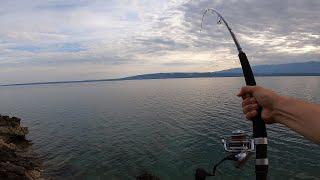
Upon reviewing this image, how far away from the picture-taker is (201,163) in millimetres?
42625

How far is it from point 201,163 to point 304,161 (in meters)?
12.1

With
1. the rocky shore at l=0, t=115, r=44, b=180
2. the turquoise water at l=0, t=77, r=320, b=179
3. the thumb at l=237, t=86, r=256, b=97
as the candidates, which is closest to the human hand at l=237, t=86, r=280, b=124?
the thumb at l=237, t=86, r=256, b=97

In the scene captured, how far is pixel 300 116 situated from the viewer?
3305mm

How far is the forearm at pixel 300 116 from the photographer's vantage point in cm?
318

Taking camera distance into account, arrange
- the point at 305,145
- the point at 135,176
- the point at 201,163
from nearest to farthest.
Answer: the point at 135,176 → the point at 201,163 → the point at 305,145

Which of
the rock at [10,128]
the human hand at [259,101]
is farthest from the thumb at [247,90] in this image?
the rock at [10,128]

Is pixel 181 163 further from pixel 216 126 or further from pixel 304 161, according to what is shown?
pixel 216 126

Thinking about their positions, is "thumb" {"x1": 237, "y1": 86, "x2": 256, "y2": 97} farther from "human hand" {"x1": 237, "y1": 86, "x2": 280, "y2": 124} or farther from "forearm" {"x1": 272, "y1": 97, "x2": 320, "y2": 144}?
"forearm" {"x1": 272, "y1": 97, "x2": 320, "y2": 144}

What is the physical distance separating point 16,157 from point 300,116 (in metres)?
46.0

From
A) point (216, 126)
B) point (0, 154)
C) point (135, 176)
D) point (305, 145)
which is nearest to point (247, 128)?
point (216, 126)

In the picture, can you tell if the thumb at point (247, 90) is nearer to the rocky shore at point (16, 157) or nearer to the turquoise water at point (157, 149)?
the rocky shore at point (16, 157)

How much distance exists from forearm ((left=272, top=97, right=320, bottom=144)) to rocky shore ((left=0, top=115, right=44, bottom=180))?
113 feet

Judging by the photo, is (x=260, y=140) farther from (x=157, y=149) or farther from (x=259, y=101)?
(x=157, y=149)

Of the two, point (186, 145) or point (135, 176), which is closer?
point (135, 176)
